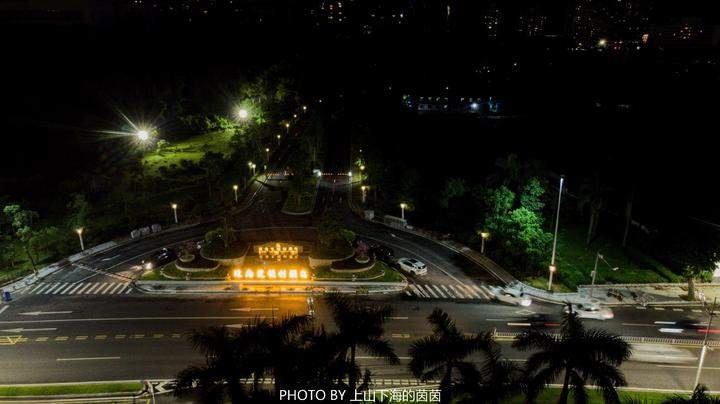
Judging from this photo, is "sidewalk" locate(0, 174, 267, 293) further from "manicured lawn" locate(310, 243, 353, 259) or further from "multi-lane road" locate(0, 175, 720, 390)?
"manicured lawn" locate(310, 243, 353, 259)

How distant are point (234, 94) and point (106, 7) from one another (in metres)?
44.6

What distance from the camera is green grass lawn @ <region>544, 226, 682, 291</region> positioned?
161 ft

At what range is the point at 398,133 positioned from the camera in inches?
4063

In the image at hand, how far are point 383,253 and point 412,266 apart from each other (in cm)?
477

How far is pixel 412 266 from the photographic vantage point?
50.6 meters

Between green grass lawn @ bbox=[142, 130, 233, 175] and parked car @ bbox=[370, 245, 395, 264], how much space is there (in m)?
49.3

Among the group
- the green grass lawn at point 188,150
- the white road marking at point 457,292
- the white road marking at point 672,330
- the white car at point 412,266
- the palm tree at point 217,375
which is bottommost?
the white road marking at point 672,330

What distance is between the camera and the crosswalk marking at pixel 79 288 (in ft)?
151

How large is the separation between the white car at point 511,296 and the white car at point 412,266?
7.39 meters

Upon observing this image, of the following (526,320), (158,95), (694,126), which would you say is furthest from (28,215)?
(694,126)

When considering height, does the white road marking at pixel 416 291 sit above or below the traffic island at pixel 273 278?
below

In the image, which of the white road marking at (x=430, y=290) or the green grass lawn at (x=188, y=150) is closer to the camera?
the white road marking at (x=430, y=290)

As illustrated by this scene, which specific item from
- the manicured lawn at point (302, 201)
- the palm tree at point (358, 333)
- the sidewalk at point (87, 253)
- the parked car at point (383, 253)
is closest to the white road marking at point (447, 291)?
the parked car at point (383, 253)

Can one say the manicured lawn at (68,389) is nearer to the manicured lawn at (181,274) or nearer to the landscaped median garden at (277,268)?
the landscaped median garden at (277,268)
